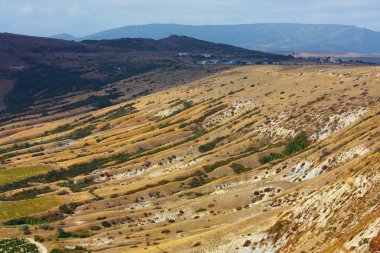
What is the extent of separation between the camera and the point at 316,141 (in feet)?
412

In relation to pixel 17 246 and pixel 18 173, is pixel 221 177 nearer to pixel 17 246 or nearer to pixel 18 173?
pixel 17 246

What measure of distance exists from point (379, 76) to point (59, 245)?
387ft

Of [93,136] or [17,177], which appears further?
[93,136]

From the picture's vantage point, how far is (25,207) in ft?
357

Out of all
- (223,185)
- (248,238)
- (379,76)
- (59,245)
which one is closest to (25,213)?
(59,245)

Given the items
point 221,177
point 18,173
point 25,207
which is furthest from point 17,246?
point 18,173

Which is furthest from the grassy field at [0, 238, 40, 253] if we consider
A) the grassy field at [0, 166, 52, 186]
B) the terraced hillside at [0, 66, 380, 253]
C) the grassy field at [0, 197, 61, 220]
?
the grassy field at [0, 166, 52, 186]

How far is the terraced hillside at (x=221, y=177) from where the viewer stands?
62.3 m

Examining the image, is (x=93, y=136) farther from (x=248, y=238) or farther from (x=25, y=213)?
(x=248, y=238)

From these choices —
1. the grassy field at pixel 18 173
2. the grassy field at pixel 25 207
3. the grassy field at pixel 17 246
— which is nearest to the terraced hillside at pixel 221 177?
the grassy field at pixel 25 207

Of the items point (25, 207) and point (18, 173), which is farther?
point (18, 173)

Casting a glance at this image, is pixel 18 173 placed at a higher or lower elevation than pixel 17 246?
lower

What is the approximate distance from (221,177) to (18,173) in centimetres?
6311

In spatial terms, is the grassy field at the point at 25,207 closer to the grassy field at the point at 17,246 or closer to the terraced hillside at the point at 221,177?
the terraced hillside at the point at 221,177
